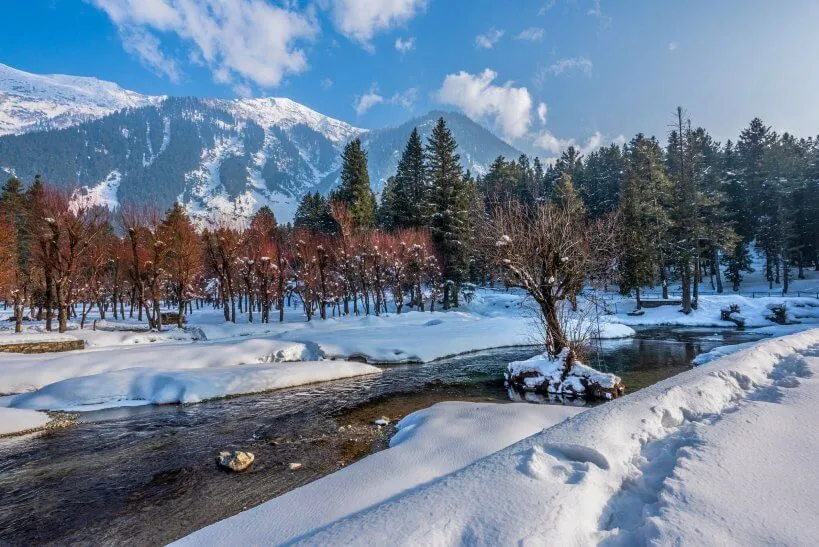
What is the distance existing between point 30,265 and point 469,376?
43401 millimetres

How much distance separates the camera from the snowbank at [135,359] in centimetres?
1527

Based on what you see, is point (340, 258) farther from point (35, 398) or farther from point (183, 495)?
point (183, 495)

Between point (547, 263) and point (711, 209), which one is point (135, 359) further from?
point (711, 209)

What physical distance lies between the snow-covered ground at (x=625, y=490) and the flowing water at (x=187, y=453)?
264cm

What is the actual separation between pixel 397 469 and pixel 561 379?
29.6ft

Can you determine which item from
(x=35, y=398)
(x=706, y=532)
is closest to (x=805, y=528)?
(x=706, y=532)

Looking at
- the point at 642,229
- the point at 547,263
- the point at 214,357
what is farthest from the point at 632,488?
the point at 642,229

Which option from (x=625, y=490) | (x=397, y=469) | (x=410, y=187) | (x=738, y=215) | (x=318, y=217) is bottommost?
(x=397, y=469)

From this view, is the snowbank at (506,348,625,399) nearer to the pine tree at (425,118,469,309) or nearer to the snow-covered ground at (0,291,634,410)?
the snow-covered ground at (0,291,634,410)

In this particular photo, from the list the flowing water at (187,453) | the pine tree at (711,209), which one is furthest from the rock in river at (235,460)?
the pine tree at (711,209)

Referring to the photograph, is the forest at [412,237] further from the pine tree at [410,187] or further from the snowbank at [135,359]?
the snowbank at [135,359]

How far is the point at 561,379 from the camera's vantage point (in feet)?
45.5

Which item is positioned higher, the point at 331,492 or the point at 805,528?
the point at 805,528

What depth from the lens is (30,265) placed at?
37.2 m
